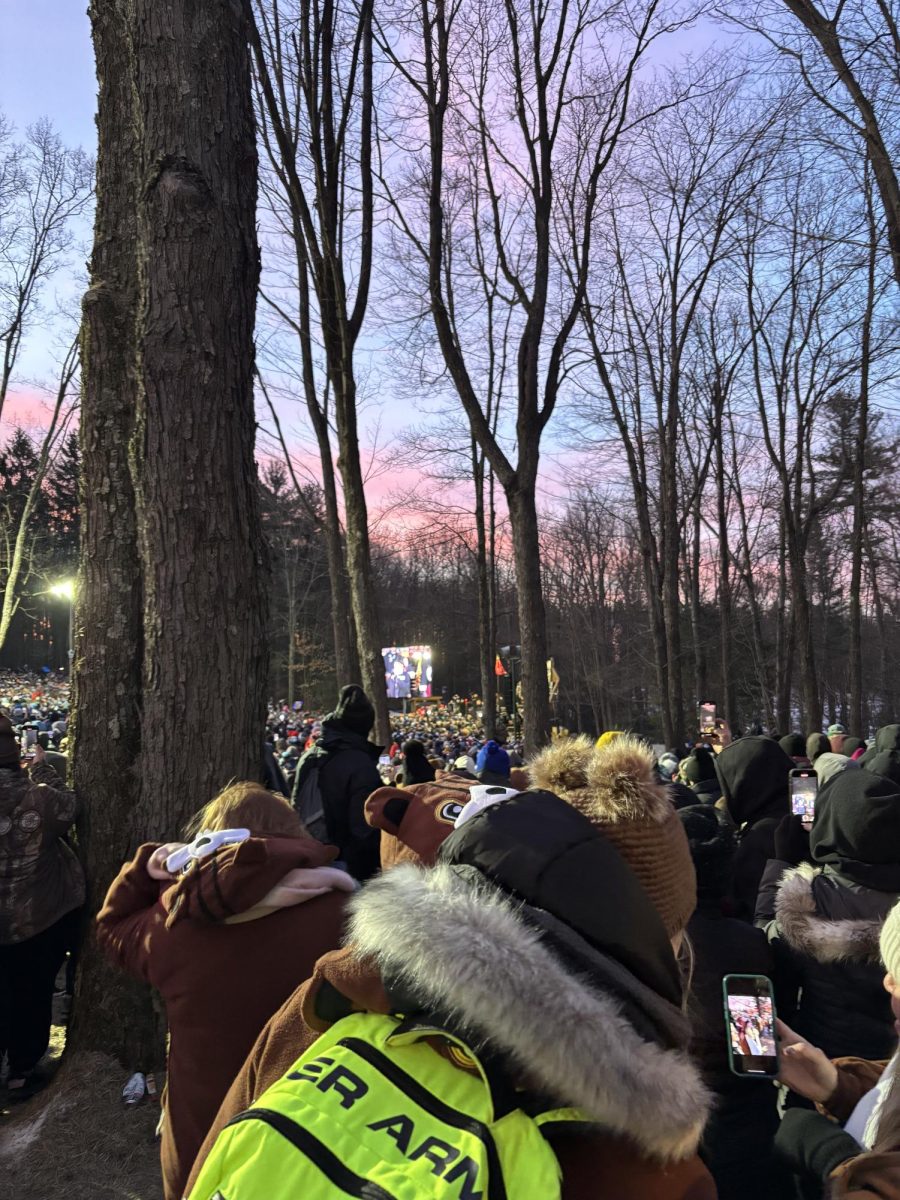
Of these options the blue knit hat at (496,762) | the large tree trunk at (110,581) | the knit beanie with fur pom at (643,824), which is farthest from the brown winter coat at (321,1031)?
the blue knit hat at (496,762)

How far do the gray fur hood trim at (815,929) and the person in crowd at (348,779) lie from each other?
8.99ft

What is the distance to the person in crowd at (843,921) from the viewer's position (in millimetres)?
2566

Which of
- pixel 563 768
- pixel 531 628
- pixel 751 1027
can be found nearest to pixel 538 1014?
pixel 563 768

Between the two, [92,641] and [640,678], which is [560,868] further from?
[640,678]

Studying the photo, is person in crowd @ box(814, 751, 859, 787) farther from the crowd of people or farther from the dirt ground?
the dirt ground

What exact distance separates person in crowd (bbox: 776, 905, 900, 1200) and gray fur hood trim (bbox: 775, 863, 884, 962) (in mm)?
698

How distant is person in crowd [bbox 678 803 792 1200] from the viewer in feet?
7.91

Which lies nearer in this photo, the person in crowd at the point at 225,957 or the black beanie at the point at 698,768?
the person in crowd at the point at 225,957

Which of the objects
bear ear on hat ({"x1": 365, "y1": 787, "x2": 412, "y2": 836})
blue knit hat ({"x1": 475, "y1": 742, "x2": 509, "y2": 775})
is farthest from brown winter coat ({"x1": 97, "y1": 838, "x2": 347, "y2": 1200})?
blue knit hat ({"x1": 475, "y1": 742, "x2": 509, "y2": 775})

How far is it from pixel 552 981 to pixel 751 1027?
1.16 metres

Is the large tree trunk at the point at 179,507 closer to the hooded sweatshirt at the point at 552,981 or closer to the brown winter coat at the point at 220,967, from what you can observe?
the brown winter coat at the point at 220,967

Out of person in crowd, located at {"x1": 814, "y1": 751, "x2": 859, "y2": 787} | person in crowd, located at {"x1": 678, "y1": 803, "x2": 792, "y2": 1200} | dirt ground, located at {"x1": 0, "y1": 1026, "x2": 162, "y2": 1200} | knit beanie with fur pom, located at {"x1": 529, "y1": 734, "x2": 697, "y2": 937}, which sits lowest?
dirt ground, located at {"x1": 0, "y1": 1026, "x2": 162, "y2": 1200}

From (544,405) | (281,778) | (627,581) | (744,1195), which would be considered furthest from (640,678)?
(744,1195)

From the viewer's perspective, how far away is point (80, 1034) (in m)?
3.81
